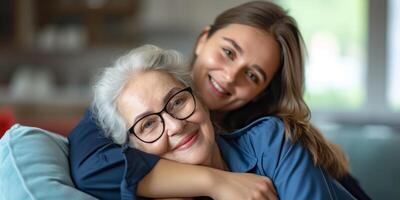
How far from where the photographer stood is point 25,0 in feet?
16.4

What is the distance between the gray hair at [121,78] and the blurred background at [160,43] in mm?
2928

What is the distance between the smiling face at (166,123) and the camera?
1.28 m

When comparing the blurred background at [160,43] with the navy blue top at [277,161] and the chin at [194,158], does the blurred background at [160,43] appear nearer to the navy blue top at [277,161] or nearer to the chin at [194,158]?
the navy blue top at [277,161]

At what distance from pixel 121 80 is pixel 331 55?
145 inches

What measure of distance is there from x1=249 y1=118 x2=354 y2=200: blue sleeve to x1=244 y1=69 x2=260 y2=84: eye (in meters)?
0.30

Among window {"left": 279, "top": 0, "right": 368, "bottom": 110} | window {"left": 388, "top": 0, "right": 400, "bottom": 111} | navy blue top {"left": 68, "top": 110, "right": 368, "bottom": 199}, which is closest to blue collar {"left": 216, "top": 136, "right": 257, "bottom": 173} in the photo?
navy blue top {"left": 68, "top": 110, "right": 368, "bottom": 199}

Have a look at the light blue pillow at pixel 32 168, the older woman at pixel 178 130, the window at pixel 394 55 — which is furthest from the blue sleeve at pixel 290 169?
the window at pixel 394 55

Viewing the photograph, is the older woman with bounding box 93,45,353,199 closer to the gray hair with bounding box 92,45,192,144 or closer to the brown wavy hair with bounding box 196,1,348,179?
the gray hair with bounding box 92,45,192,144

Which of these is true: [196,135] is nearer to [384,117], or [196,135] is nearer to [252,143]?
[252,143]

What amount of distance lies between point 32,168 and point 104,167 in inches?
6.7

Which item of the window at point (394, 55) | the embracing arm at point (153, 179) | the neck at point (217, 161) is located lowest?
the window at point (394, 55)

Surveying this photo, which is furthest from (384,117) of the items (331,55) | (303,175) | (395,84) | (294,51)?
(303,175)

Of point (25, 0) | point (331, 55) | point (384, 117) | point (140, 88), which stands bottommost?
point (384, 117)

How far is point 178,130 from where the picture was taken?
1.26 metres
